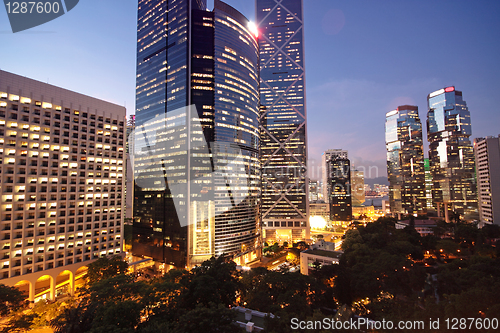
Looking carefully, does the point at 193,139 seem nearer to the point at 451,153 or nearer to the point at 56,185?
the point at 56,185

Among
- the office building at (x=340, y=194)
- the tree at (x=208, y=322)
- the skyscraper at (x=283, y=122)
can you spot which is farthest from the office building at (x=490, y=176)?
the tree at (x=208, y=322)

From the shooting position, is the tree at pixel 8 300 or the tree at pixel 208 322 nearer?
the tree at pixel 208 322

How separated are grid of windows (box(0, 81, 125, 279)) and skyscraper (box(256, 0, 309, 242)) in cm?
6785

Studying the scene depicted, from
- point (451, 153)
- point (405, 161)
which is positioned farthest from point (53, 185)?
point (405, 161)

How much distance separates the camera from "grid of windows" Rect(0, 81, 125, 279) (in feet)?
153

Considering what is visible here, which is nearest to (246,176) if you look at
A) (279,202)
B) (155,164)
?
(155,164)

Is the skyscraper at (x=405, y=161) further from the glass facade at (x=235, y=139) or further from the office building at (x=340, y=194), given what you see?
the glass facade at (x=235, y=139)

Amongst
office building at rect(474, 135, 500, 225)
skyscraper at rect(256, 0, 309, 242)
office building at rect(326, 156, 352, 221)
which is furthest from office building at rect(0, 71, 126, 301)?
office building at rect(474, 135, 500, 225)

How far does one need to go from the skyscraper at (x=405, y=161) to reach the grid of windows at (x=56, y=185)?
169 metres

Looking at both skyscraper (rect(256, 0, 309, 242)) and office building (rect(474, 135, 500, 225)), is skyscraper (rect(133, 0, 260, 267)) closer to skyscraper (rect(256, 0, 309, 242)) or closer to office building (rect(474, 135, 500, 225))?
skyscraper (rect(256, 0, 309, 242))

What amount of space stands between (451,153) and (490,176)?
2191 inches

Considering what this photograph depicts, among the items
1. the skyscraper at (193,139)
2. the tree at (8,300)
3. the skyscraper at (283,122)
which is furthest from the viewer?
the skyscraper at (283,122)

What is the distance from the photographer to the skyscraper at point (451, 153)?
404 feet

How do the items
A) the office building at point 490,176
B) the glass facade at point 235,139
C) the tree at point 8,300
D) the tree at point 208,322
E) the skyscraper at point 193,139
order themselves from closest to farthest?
1. the tree at point 208,322
2. the tree at point 8,300
3. the skyscraper at point 193,139
4. the glass facade at point 235,139
5. the office building at point 490,176
